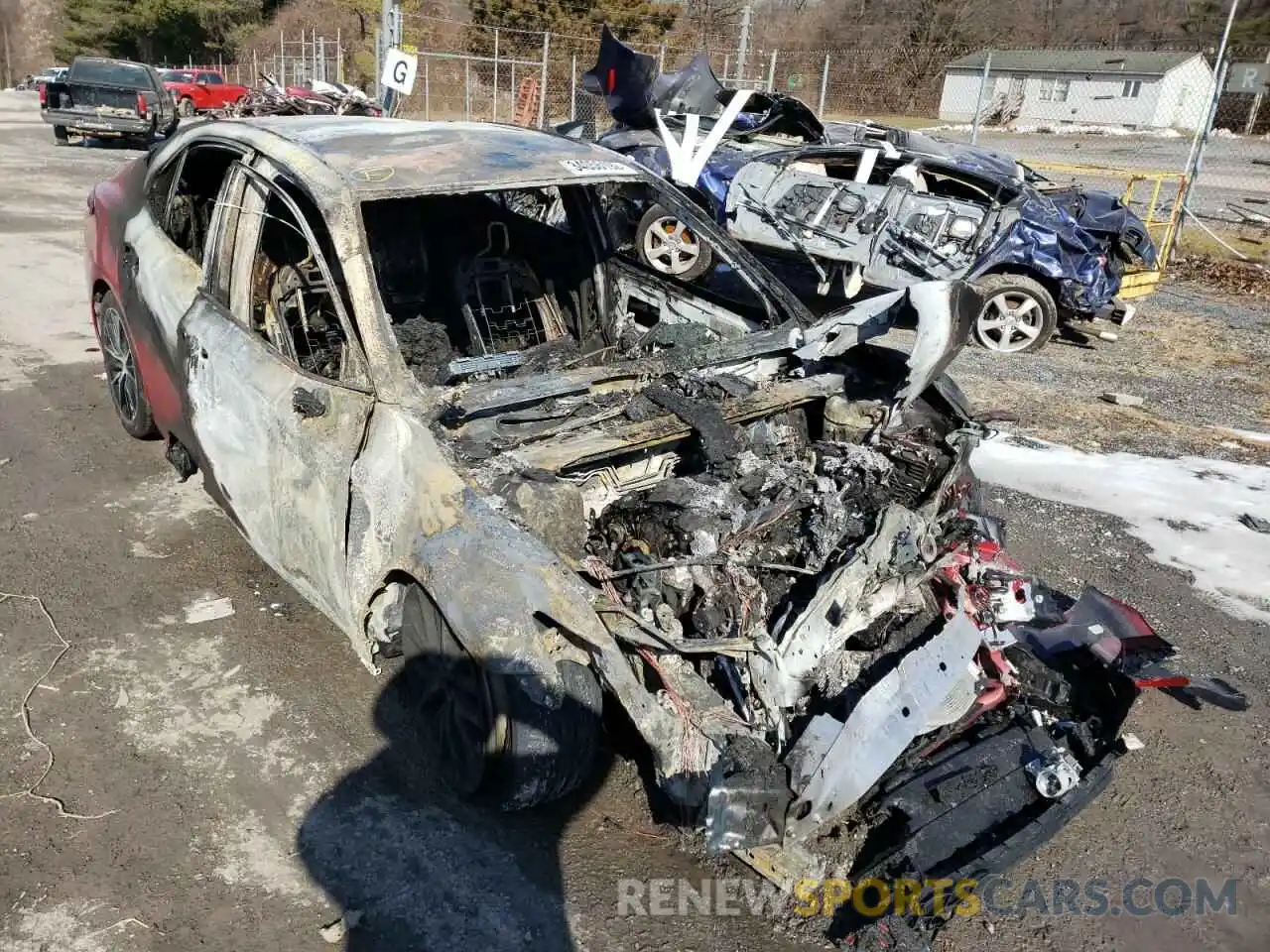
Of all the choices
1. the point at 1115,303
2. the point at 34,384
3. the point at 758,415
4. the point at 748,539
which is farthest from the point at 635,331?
the point at 1115,303

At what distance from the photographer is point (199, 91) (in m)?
26.1

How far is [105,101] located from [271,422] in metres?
19.1

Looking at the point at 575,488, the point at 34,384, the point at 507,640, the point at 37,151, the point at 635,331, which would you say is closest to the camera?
the point at 507,640

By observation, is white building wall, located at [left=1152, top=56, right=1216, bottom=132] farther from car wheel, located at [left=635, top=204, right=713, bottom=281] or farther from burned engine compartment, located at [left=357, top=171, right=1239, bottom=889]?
burned engine compartment, located at [left=357, top=171, right=1239, bottom=889]

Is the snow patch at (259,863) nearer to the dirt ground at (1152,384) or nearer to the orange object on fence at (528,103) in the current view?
the dirt ground at (1152,384)

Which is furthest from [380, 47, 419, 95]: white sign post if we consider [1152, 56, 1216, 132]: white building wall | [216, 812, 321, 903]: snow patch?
[1152, 56, 1216, 132]: white building wall

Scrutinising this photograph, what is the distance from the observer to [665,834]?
2758mm

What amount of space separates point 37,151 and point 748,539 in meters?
20.0

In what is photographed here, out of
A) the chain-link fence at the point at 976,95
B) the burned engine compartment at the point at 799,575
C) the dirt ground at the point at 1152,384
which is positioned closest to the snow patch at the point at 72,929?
the burned engine compartment at the point at 799,575

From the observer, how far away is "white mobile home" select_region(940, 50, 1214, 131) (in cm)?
3853

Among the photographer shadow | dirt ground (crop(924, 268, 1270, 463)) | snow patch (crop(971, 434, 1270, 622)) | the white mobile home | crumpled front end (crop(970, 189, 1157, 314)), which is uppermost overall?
the white mobile home

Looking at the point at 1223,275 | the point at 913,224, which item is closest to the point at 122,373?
the point at 913,224

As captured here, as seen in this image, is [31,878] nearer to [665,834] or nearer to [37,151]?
[665,834]

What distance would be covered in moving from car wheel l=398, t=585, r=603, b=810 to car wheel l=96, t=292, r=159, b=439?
8.33 ft
